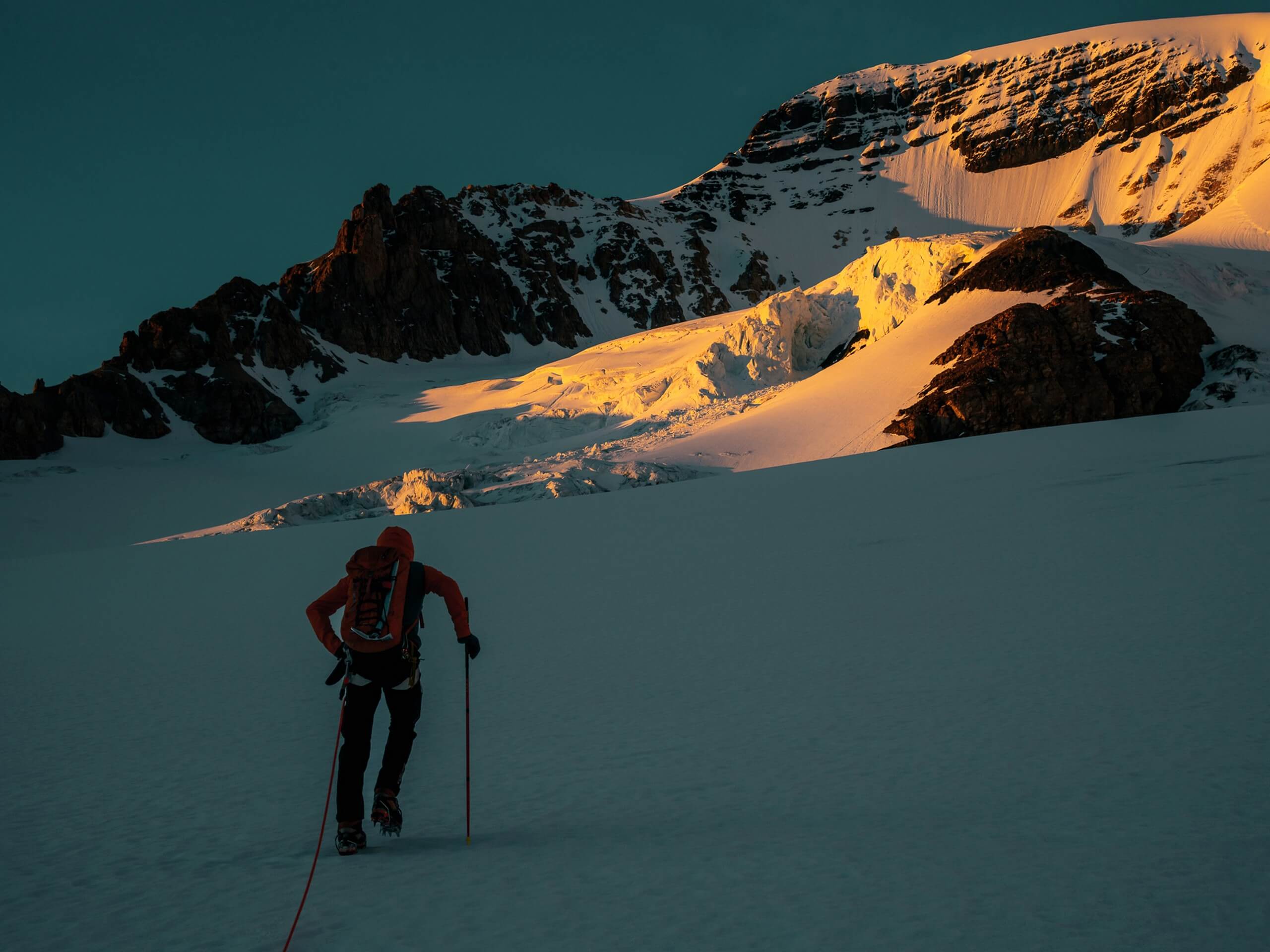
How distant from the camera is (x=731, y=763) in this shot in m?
4.23

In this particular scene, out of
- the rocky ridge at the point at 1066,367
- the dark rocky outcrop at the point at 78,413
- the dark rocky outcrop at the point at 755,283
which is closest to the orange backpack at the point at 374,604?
the rocky ridge at the point at 1066,367

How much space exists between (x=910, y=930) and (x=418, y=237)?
289 ft

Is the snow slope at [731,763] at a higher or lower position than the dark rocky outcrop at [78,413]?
lower

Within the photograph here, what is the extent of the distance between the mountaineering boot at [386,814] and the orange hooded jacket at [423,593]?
64 cm

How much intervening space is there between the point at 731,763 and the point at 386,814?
166cm

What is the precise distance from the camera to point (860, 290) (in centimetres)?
3916

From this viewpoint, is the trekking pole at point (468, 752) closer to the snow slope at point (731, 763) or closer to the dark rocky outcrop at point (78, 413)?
the snow slope at point (731, 763)

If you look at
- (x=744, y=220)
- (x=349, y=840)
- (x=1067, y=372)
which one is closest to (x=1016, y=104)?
(x=744, y=220)

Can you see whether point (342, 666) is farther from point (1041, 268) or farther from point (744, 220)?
point (744, 220)

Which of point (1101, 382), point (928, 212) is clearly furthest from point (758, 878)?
point (928, 212)

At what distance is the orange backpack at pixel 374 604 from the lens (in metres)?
3.87

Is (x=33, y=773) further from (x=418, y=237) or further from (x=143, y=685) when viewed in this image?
(x=418, y=237)

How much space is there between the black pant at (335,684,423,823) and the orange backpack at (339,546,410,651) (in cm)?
25

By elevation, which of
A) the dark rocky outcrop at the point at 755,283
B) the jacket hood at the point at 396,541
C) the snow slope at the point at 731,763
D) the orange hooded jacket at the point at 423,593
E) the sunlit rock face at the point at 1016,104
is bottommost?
the snow slope at the point at 731,763
